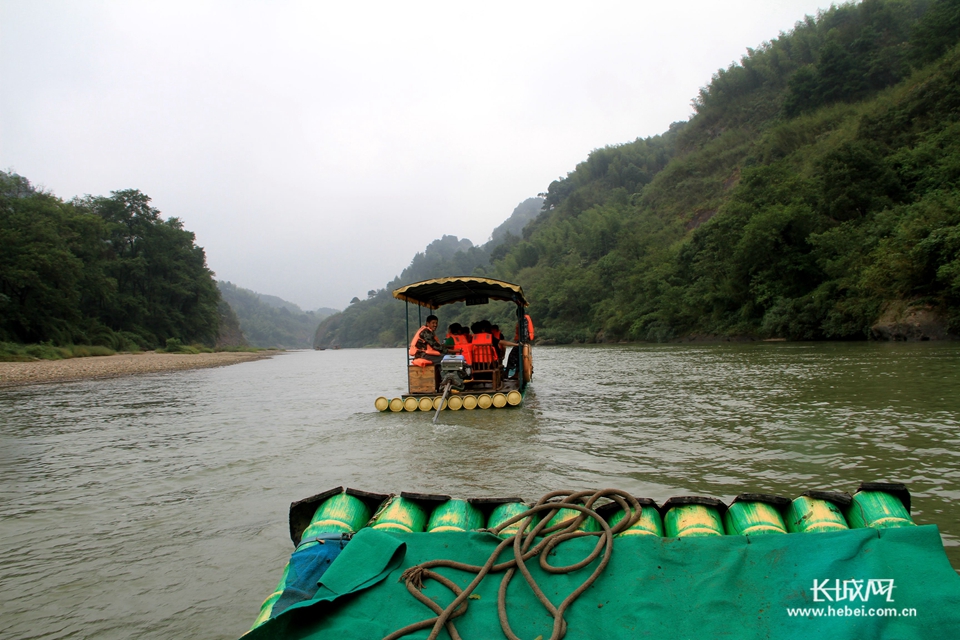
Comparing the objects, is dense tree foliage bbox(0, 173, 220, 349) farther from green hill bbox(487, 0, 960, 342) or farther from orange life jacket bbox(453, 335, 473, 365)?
green hill bbox(487, 0, 960, 342)

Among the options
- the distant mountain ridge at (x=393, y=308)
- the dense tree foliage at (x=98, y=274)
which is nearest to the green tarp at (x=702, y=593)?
the dense tree foliage at (x=98, y=274)

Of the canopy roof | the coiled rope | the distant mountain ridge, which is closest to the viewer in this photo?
the coiled rope

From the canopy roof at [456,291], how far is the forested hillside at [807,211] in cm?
1733

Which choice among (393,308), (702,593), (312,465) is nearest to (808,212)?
(312,465)

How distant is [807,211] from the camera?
29781 mm

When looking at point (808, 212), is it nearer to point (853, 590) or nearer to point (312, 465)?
point (312, 465)

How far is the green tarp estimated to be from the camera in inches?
87.5

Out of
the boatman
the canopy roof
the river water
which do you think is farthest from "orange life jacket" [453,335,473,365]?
the river water

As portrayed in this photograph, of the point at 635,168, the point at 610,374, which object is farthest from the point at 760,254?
the point at 635,168

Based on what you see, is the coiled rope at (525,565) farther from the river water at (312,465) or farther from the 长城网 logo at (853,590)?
the river water at (312,465)

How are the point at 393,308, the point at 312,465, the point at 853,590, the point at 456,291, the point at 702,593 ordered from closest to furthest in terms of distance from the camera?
1. the point at 853,590
2. the point at 702,593
3. the point at 312,465
4. the point at 456,291
5. the point at 393,308

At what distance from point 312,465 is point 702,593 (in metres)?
5.15

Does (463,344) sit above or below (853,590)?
above

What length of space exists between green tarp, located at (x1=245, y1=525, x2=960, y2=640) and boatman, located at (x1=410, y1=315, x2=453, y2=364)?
8555 mm
